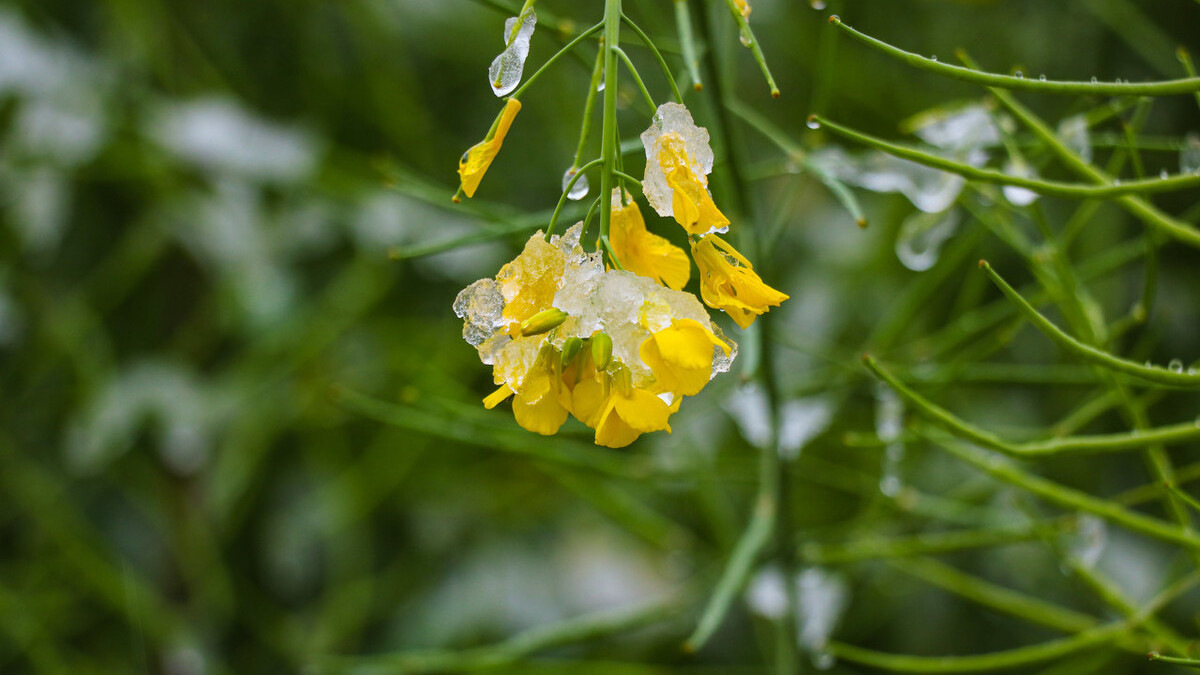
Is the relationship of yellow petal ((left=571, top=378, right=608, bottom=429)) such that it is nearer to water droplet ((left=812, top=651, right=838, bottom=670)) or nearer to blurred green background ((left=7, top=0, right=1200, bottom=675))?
water droplet ((left=812, top=651, right=838, bottom=670))

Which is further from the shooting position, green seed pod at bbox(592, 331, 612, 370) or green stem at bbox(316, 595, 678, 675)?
green stem at bbox(316, 595, 678, 675)

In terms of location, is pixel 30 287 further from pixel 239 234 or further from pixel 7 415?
pixel 239 234

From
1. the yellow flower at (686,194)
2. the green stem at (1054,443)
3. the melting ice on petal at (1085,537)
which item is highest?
the yellow flower at (686,194)

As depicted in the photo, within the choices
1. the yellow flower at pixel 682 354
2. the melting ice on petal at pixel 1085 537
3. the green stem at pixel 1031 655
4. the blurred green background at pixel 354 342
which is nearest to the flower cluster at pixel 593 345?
the yellow flower at pixel 682 354

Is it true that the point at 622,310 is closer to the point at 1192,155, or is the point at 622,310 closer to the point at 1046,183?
the point at 1046,183

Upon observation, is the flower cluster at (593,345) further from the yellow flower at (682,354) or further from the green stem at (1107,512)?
the green stem at (1107,512)

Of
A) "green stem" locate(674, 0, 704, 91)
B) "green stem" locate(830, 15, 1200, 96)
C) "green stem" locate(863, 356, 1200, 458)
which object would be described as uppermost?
"green stem" locate(830, 15, 1200, 96)

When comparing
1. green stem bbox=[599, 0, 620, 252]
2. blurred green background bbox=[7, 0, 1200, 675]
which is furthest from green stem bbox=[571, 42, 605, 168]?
blurred green background bbox=[7, 0, 1200, 675]
